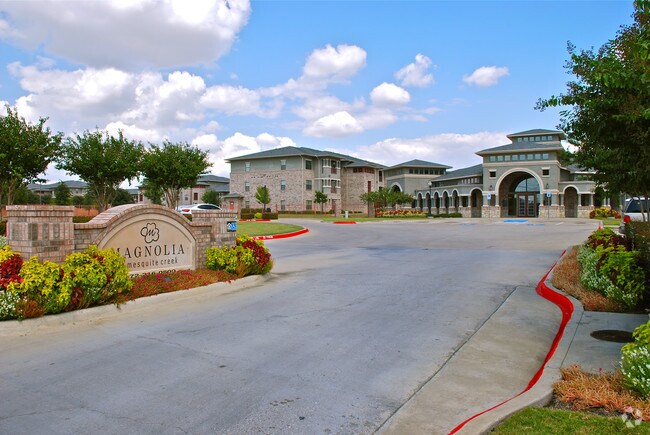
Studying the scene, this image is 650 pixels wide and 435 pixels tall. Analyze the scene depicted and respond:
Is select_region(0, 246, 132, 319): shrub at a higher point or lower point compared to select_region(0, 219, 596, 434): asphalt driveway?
higher

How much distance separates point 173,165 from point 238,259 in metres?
27.7

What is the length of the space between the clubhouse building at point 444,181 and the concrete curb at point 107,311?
54829 millimetres

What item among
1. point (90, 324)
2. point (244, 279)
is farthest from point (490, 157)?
point (90, 324)

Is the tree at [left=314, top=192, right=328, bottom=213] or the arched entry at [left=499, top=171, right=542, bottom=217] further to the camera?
the tree at [left=314, top=192, right=328, bottom=213]

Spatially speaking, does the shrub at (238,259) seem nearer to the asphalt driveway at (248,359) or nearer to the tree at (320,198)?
the asphalt driveway at (248,359)

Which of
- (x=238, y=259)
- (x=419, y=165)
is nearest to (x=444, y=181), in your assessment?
(x=419, y=165)

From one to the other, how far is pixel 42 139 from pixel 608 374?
79.6 feet

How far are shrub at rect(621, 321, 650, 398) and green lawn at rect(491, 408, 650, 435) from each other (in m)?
0.45

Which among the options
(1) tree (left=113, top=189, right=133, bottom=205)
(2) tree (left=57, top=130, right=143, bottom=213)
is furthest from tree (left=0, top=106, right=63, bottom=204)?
(1) tree (left=113, top=189, right=133, bottom=205)

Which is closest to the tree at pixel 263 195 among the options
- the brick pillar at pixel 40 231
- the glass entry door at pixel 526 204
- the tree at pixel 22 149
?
the glass entry door at pixel 526 204

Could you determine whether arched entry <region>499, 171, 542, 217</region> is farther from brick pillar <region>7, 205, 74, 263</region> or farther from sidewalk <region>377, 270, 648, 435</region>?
brick pillar <region>7, 205, 74, 263</region>

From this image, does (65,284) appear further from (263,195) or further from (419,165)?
(419,165)

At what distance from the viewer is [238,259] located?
37.7 feet

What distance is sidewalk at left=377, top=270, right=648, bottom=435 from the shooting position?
4.19 metres
